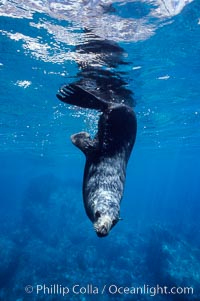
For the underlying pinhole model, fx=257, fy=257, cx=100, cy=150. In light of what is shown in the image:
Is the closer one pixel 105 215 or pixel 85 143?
pixel 105 215

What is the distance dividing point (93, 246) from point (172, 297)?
1043cm

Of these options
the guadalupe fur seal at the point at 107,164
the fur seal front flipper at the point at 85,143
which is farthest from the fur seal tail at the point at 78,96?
the fur seal front flipper at the point at 85,143

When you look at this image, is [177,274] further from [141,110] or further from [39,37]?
[39,37]

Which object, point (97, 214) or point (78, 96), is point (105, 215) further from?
point (78, 96)

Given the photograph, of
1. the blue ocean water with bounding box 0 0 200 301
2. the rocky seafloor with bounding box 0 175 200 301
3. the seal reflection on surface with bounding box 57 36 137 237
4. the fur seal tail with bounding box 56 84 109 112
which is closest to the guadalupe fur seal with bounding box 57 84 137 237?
the seal reflection on surface with bounding box 57 36 137 237

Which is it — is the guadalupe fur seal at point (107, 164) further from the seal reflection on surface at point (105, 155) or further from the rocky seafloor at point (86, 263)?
the rocky seafloor at point (86, 263)

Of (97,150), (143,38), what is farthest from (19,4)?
(97,150)

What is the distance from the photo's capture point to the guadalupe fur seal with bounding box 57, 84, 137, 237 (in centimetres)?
377

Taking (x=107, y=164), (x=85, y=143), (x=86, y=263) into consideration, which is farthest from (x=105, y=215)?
(x=86, y=263)

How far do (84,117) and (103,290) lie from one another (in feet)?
43.4

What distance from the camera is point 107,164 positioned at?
15.4ft

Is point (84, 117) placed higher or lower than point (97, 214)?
lower

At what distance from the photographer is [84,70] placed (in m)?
11.5

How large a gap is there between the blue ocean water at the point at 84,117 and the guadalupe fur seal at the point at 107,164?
150 inches
